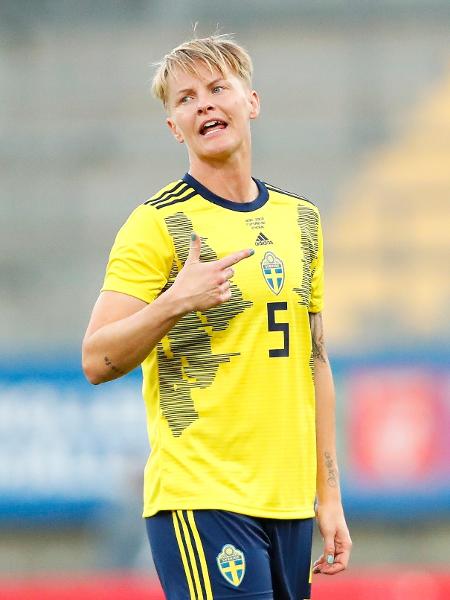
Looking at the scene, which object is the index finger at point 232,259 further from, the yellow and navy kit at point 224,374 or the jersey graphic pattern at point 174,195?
the jersey graphic pattern at point 174,195

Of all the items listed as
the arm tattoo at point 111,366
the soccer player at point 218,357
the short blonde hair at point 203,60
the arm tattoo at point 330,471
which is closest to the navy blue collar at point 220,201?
the soccer player at point 218,357

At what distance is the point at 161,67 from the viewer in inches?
130

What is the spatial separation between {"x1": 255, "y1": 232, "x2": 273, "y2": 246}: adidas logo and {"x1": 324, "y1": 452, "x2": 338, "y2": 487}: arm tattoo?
60cm

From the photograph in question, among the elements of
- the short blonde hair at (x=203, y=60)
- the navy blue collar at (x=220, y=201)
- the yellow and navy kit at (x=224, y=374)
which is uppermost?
the short blonde hair at (x=203, y=60)

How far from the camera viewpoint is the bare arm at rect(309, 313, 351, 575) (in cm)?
324

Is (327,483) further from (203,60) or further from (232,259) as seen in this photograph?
(203,60)

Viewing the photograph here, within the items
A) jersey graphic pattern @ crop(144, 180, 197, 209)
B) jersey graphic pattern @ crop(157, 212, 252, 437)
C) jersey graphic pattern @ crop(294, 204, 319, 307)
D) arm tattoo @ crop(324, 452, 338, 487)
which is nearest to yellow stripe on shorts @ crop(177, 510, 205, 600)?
jersey graphic pattern @ crop(157, 212, 252, 437)

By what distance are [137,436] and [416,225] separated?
3.37 metres

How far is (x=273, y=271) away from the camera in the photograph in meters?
3.09

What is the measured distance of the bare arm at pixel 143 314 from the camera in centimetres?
281

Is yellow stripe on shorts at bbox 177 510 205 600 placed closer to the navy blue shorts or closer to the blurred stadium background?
the navy blue shorts

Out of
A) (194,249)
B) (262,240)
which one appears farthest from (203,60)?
(194,249)

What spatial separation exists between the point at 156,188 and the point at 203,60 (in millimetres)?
8184

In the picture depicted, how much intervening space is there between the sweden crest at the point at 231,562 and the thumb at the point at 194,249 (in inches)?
26.4
